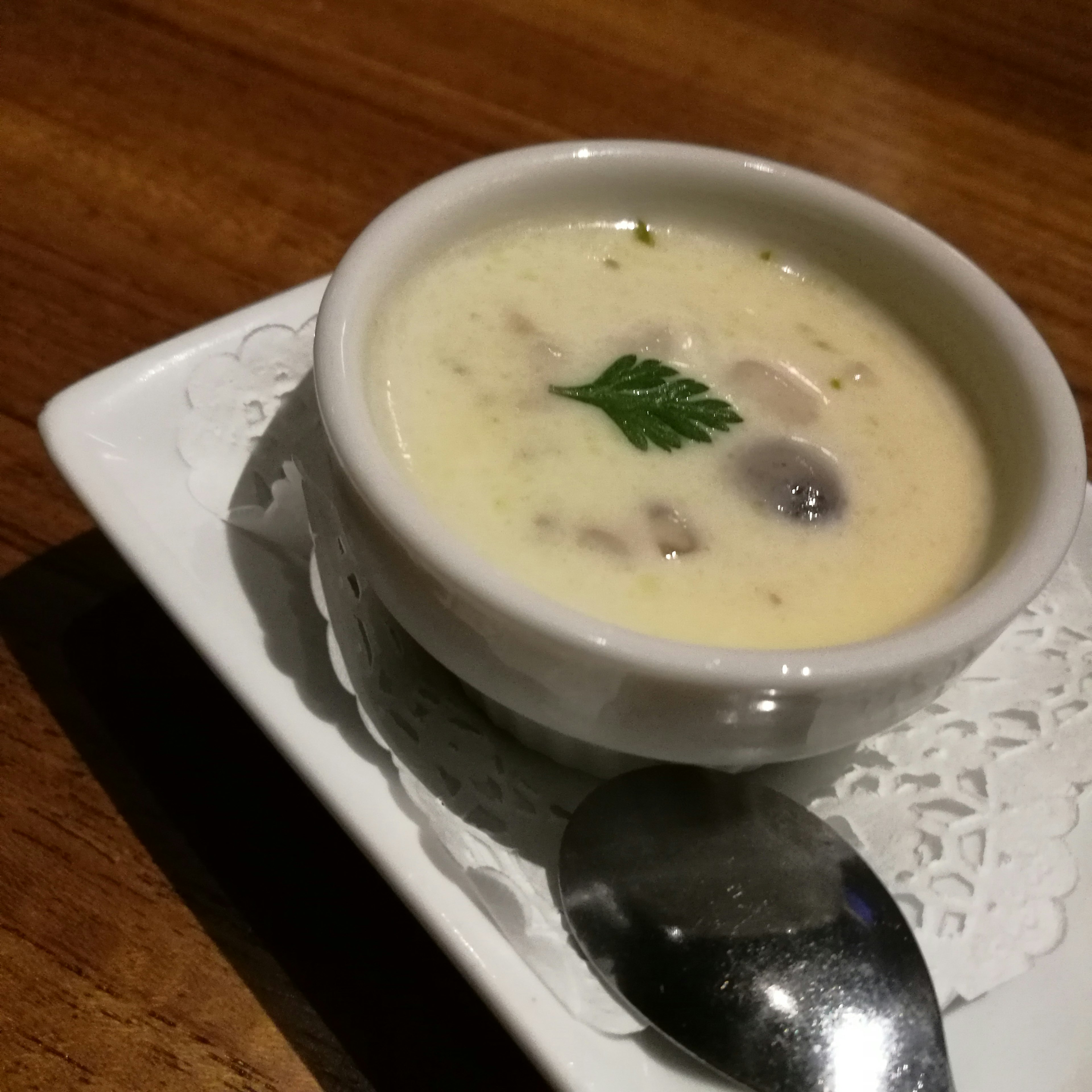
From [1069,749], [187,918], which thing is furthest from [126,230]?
[1069,749]

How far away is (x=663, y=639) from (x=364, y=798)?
258 millimetres

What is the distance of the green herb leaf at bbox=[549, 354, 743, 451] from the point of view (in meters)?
0.99

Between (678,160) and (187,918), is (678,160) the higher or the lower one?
the higher one

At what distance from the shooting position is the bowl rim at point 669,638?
0.74 meters

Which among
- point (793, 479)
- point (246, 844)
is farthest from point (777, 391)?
point (246, 844)

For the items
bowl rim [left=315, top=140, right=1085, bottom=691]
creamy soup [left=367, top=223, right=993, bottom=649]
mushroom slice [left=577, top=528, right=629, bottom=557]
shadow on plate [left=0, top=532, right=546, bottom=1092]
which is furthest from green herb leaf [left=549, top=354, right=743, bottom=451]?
shadow on plate [left=0, top=532, right=546, bottom=1092]

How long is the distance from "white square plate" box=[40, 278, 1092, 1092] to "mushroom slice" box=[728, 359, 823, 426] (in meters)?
0.44

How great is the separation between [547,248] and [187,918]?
730mm

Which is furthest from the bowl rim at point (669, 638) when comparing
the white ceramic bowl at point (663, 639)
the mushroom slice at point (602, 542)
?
the mushroom slice at point (602, 542)

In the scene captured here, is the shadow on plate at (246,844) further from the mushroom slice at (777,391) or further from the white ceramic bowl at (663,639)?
the mushroom slice at (777,391)

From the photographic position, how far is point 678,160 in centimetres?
114

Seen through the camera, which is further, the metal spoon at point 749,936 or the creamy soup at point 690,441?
the creamy soup at point 690,441

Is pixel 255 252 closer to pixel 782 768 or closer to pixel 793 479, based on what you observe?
pixel 793 479

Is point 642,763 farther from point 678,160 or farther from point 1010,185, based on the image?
point 1010,185
